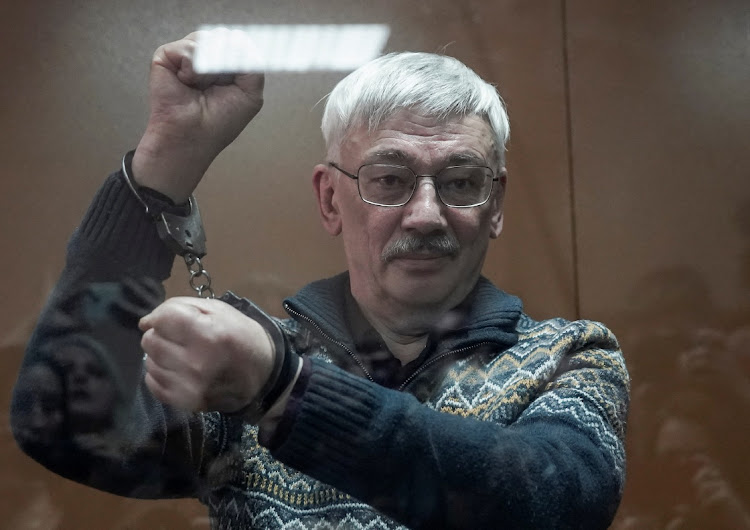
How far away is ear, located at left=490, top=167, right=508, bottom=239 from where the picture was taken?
2.54ft

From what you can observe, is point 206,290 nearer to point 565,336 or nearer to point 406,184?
point 406,184

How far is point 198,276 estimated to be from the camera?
25.0 inches

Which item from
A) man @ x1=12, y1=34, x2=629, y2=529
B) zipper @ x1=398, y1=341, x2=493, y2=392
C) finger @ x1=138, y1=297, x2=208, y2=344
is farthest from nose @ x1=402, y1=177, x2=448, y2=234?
finger @ x1=138, y1=297, x2=208, y2=344

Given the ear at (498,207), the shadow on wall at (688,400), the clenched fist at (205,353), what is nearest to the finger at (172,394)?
the clenched fist at (205,353)

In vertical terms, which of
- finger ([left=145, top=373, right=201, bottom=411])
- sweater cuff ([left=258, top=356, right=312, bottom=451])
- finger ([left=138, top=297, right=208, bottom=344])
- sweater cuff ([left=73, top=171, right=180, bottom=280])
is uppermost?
sweater cuff ([left=73, top=171, right=180, bottom=280])

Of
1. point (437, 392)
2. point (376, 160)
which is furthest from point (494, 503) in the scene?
point (376, 160)

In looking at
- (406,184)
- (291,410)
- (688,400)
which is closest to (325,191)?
(406,184)

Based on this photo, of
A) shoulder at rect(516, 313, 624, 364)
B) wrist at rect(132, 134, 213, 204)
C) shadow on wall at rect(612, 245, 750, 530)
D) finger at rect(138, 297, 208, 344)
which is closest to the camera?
finger at rect(138, 297, 208, 344)

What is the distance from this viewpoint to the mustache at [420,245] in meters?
0.70

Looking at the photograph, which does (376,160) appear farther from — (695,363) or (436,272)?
(695,363)

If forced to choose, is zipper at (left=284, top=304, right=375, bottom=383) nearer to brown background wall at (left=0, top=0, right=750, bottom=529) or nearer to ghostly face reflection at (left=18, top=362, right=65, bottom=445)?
brown background wall at (left=0, top=0, right=750, bottom=529)

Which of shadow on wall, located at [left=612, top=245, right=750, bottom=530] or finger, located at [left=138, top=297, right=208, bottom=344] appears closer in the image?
finger, located at [left=138, top=297, right=208, bottom=344]

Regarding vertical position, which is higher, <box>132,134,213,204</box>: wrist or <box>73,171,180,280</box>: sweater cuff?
<box>132,134,213,204</box>: wrist

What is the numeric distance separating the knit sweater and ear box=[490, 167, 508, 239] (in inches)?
3.1
